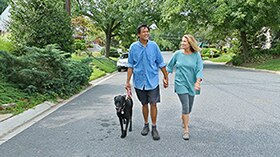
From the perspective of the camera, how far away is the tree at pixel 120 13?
27.3 m

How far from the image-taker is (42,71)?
28.8 feet

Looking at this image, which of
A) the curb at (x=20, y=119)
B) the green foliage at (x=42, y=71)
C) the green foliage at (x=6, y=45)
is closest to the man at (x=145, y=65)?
the curb at (x=20, y=119)

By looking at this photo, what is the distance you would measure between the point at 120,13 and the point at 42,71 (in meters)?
21.2

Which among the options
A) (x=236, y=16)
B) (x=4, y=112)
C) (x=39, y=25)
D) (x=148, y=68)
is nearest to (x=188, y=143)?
(x=148, y=68)

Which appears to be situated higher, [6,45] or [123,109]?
[6,45]

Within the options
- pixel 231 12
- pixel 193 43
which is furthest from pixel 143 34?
pixel 231 12

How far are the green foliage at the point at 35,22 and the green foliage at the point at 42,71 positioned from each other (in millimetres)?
1691

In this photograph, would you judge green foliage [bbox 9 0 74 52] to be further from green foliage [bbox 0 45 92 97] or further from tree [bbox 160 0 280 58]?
tree [bbox 160 0 280 58]

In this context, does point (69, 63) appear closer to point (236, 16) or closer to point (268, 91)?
point (268, 91)

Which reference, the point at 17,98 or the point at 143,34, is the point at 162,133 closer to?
the point at 143,34

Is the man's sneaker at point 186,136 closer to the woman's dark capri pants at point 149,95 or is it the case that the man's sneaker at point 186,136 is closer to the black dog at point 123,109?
the woman's dark capri pants at point 149,95

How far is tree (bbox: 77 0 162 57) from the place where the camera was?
2731 cm

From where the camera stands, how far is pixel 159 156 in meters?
4.09

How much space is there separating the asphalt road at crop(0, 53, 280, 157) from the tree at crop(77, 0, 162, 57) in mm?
20141
